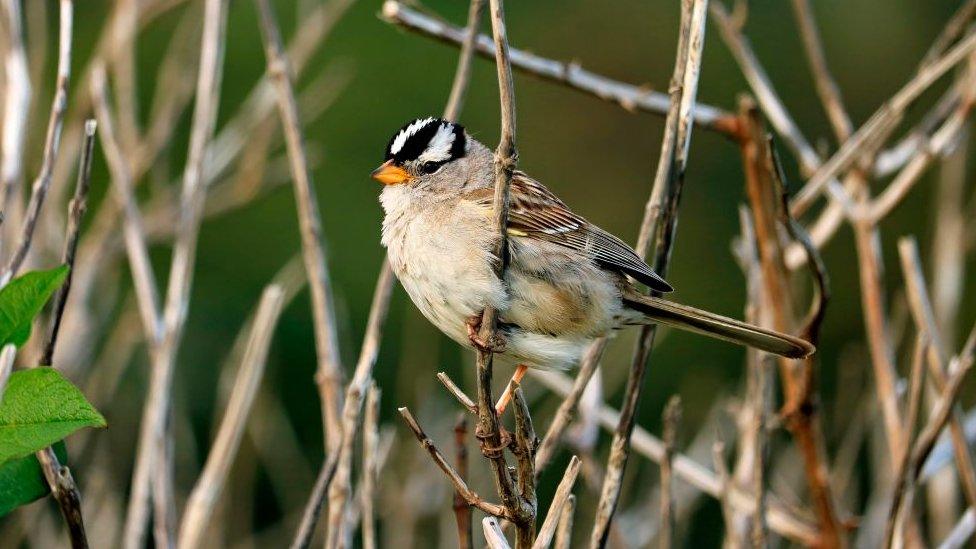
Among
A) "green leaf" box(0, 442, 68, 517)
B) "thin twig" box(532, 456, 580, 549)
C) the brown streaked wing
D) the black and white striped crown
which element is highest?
the black and white striped crown

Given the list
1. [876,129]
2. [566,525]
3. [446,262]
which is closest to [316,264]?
[446,262]

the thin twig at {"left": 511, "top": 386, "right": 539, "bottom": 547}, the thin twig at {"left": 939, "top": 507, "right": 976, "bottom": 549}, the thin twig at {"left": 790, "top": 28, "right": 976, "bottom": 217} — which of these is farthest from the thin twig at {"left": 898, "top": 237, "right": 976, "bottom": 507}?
the thin twig at {"left": 511, "top": 386, "right": 539, "bottom": 547}

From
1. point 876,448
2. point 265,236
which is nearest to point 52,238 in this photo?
point 876,448

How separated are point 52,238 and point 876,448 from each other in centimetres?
222

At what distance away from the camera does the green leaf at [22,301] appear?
Answer: 5.09 ft

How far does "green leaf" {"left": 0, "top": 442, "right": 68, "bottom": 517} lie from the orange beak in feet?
4.04

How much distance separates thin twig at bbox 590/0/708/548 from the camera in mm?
2080

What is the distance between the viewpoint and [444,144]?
2744mm

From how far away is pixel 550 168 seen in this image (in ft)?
26.7

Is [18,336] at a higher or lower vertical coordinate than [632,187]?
lower

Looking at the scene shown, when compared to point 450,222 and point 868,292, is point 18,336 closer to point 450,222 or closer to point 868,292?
point 450,222

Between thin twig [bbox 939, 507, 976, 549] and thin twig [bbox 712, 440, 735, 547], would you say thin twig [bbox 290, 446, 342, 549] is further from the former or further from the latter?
thin twig [bbox 939, 507, 976, 549]

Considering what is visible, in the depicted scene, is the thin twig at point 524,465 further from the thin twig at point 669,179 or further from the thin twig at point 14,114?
the thin twig at point 14,114

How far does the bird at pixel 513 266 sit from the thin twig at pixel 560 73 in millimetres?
198
